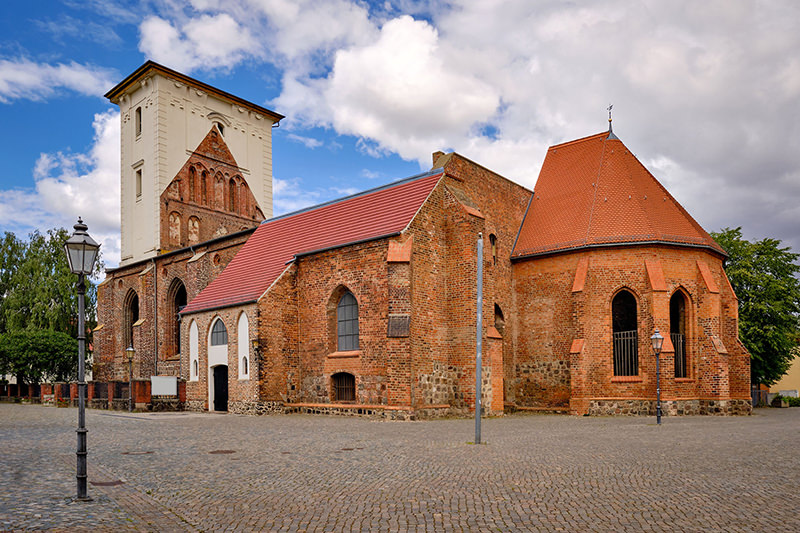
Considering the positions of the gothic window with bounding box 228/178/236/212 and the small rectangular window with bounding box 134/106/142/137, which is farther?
the gothic window with bounding box 228/178/236/212

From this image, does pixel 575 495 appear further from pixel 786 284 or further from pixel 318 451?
pixel 786 284

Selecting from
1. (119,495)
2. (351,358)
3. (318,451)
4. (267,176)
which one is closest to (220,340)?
(351,358)

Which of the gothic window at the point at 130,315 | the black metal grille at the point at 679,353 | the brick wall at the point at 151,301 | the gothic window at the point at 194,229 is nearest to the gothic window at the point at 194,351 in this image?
the brick wall at the point at 151,301

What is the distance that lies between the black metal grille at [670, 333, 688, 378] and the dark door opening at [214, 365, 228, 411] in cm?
1813

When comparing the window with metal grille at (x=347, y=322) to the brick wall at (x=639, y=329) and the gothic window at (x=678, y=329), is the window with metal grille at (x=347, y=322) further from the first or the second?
the gothic window at (x=678, y=329)

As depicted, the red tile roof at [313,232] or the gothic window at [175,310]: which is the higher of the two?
the red tile roof at [313,232]

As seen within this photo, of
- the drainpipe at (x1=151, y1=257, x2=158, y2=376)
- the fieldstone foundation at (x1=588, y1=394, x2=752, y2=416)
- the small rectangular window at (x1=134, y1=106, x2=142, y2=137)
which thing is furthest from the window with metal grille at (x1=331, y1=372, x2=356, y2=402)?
the small rectangular window at (x1=134, y1=106, x2=142, y2=137)

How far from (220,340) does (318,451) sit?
48.7 feet

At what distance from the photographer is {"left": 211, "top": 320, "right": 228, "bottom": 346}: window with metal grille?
25.9m

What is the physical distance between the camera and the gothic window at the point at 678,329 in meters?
24.7

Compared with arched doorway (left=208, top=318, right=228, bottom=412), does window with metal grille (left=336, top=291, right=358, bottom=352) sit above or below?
above

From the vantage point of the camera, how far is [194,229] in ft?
136

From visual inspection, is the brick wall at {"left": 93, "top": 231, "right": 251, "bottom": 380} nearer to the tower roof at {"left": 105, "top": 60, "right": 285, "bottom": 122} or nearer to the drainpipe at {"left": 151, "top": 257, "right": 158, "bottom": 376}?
the drainpipe at {"left": 151, "top": 257, "right": 158, "bottom": 376}

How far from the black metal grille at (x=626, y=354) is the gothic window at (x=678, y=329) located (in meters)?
1.49
